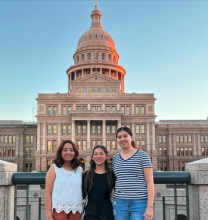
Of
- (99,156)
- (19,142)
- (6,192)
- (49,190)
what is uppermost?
(19,142)

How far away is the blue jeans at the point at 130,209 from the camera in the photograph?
5.11 meters

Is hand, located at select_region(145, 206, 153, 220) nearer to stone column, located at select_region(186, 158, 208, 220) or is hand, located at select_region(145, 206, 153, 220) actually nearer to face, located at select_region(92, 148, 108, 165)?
face, located at select_region(92, 148, 108, 165)

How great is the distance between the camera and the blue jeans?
5.11 m

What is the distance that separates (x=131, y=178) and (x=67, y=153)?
1.34 metres

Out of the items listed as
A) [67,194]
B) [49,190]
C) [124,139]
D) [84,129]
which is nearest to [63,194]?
[67,194]

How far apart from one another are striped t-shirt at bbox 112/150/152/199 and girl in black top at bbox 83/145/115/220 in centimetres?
17

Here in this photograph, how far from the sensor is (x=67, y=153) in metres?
5.63

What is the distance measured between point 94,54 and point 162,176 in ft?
275

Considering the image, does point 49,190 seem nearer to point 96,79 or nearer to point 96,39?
point 96,79

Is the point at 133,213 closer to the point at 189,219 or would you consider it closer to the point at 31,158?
the point at 189,219

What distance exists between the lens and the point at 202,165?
5750 millimetres

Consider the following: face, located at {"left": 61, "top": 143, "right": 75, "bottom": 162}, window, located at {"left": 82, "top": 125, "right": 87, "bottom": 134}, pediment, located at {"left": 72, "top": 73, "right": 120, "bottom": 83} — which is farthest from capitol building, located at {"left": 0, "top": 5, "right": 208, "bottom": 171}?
face, located at {"left": 61, "top": 143, "right": 75, "bottom": 162}

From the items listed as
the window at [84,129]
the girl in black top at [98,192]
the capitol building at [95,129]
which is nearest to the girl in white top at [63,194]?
the girl in black top at [98,192]

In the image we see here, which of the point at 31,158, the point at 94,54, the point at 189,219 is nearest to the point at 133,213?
the point at 189,219
